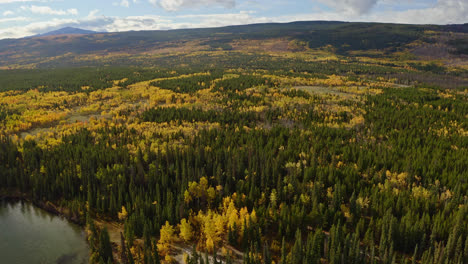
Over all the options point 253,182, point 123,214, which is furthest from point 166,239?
point 253,182

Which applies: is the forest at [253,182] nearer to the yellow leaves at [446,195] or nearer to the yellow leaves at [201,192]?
the yellow leaves at [201,192]

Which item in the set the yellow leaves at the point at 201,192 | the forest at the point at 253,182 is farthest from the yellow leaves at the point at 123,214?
the yellow leaves at the point at 201,192

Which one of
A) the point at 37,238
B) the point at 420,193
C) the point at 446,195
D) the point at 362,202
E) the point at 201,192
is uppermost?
the point at 362,202

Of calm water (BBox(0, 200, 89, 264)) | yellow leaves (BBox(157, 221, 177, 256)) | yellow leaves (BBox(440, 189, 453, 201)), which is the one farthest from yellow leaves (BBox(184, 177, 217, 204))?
yellow leaves (BBox(440, 189, 453, 201))

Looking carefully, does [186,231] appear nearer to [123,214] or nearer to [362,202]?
[123,214]

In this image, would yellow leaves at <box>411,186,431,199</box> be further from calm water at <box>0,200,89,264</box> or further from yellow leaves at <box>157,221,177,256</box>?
calm water at <box>0,200,89,264</box>

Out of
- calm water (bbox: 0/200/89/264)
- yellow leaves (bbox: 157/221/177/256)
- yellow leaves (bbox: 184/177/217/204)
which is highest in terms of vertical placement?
yellow leaves (bbox: 184/177/217/204)

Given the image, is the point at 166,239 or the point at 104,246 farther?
the point at 166,239
